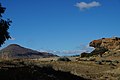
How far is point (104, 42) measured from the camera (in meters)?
98.4

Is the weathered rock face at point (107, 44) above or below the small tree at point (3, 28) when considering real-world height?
above

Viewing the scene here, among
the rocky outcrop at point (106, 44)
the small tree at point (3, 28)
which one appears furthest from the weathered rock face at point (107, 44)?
the small tree at point (3, 28)

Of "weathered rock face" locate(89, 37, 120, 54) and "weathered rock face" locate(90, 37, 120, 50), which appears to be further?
"weathered rock face" locate(90, 37, 120, 50)

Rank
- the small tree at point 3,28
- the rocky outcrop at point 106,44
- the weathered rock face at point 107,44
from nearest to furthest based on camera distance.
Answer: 1. the small tree at point 3,28
2. the rocky outcrop at point 106,44
3. the weathered rock face at point 107,44

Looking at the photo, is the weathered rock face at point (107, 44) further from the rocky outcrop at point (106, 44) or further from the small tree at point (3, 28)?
the small tree at point (3, 28)

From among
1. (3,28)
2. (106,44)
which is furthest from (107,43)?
(3,28)

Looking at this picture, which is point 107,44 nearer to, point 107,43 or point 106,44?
point 106,44

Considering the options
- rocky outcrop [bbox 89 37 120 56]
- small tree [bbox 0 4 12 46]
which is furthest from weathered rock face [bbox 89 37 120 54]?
small tree [bbox 0 4 12 46]

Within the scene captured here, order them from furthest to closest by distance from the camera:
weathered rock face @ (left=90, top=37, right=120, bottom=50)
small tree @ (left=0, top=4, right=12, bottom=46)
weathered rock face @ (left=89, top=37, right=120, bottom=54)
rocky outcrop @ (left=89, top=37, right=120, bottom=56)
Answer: weathered rock face @ (left=90, top=37, right=120, bottom=50), weathered rock face @ (left=89, top=37, right=120, bottom=54), rocky outcrop @ (left=89, top=37, right=120, bottom=56), small tree @ (left=0, top=4, right=12, bottom=46)

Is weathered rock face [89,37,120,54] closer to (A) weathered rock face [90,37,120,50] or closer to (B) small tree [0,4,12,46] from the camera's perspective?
(A) weathered rock face [90,37,120,50]

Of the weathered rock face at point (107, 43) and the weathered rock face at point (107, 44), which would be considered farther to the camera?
the weathered rock face at point (107, 43)

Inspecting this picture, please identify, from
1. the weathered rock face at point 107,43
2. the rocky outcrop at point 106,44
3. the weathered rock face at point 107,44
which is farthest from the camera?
Result: the weathered rock face at point 107,43

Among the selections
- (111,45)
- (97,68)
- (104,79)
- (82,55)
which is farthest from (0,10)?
(111,45)

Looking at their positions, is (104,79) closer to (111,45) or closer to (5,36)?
(5,36)
